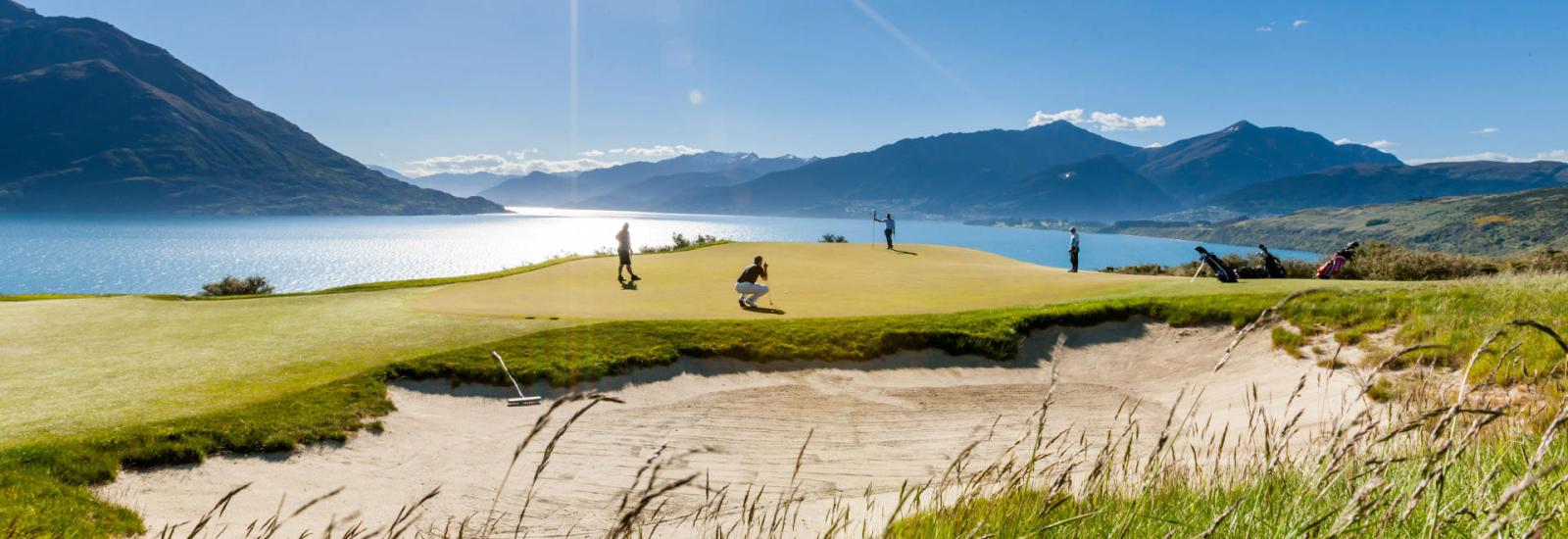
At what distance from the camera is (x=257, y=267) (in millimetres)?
95312

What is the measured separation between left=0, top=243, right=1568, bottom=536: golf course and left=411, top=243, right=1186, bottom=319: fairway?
0.88ft

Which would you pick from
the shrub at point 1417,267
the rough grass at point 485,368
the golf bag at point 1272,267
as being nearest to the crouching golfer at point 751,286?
the rough grass at point 485,368

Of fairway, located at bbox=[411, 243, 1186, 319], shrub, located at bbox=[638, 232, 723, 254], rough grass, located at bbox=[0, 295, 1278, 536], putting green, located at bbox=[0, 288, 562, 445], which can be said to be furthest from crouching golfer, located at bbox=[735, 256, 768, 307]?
shrub, located at bbox=[638, 232, 723, 254]

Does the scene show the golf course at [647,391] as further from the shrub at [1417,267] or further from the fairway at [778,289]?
the shrub at [1417,267]

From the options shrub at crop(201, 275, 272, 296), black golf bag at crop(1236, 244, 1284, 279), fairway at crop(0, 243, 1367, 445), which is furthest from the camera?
shrub at crop(201, 275, 272, 296)

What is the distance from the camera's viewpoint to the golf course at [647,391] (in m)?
7.99

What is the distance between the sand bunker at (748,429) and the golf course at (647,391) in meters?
0.06

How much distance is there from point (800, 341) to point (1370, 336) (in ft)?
38.8

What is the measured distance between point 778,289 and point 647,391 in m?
11.2

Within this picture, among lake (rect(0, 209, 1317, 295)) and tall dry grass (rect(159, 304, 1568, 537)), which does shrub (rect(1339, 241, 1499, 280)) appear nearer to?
tall dry grass (rect(159, 304, 1568, 537))

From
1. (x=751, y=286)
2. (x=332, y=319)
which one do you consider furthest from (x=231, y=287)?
(x=751, y=286)

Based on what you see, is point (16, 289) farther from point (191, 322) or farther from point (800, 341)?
point (800, 341)

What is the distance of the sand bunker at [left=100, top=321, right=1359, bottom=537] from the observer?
8.35 meters

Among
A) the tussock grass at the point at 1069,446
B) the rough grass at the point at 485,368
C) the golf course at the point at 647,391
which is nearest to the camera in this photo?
the tussock grass at the point at 1069,446
